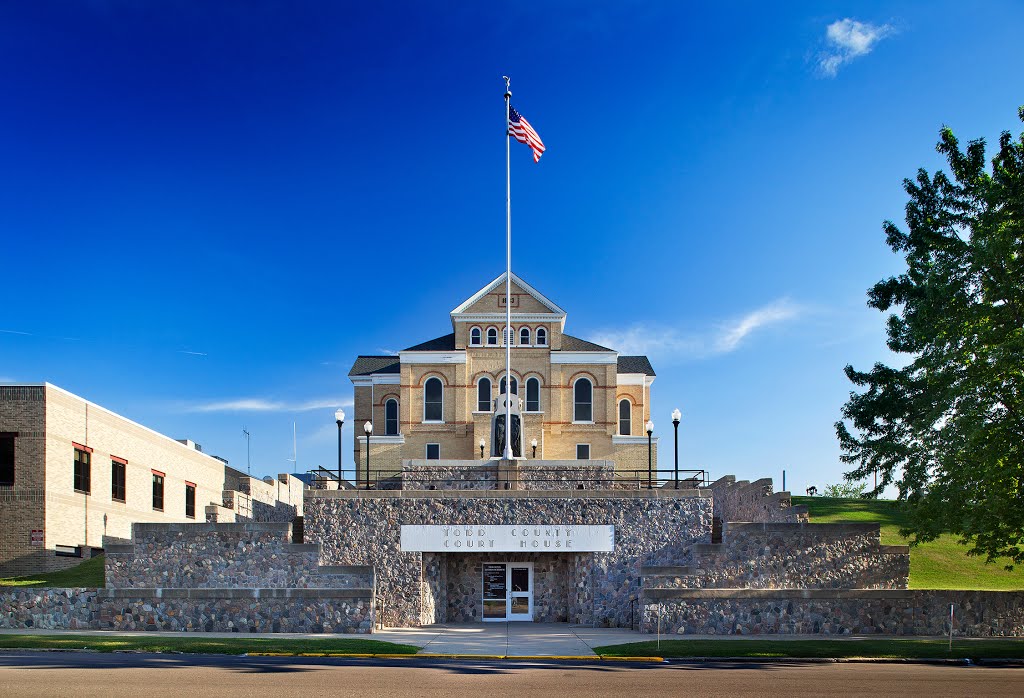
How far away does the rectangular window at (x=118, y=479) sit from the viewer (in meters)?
38.8

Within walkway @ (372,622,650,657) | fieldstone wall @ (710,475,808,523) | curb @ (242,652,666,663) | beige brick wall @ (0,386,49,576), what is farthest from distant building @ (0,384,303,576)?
fieldstone wall @ (710,475,808,523)

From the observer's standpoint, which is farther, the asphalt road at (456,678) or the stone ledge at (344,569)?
the stone ledge at (344,569)

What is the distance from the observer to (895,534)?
37.0 m

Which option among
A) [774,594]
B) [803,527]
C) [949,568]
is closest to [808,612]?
[774,594]

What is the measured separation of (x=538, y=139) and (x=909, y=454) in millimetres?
19541

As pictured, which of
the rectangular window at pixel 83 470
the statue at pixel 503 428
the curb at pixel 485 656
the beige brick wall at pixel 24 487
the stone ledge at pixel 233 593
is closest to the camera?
the curb at pixel 485 656

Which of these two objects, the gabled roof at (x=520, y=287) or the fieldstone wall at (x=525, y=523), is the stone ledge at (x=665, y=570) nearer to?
the fieldstone wall at (x=525, y=523)

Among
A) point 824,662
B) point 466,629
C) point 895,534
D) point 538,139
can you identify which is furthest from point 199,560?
point 895,534

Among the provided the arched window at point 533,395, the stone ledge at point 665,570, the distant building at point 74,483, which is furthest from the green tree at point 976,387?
the arched window at point 533,395

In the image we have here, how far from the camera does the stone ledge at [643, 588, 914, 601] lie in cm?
2589

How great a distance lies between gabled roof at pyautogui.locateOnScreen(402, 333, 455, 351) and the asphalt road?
33.8 m

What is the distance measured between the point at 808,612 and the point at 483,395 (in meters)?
29.1

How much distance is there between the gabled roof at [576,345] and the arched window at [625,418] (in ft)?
13.3

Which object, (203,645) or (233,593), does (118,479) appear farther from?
(203,645)
